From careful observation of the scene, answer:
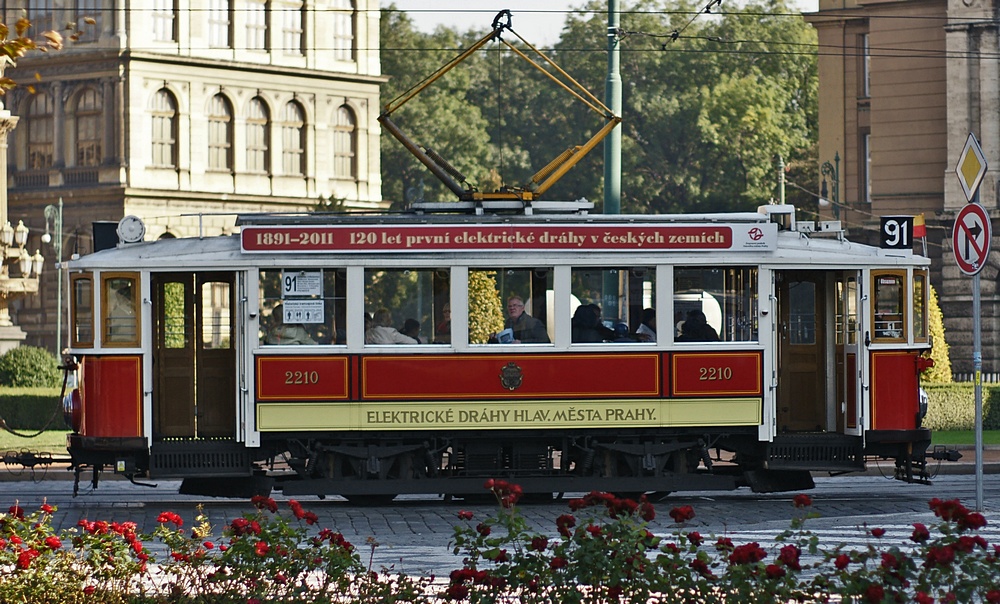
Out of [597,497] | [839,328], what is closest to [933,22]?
[839,328]

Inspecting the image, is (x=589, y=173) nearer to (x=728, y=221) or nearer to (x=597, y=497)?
(x=728, y=221)

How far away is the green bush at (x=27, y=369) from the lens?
4134 cm

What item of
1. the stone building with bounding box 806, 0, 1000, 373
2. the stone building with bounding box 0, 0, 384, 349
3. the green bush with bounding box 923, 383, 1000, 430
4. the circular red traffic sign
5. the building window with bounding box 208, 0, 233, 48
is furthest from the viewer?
the building window with bounding box 208, 0, 233, 48

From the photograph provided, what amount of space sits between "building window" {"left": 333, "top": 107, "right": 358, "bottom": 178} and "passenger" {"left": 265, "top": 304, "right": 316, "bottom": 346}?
5253 cm

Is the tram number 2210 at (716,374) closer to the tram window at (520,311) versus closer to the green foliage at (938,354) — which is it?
the tram window at (520,311)

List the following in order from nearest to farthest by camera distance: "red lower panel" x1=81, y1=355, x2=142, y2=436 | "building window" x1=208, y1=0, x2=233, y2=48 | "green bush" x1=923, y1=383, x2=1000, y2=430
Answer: "red lower panel" x1=81, y1=355, x2=142, y2=436
"green bush" x1=923, y1=383, x2=1000, y2=430
"building window" x1=208, y1=0, x2=233, y2=48

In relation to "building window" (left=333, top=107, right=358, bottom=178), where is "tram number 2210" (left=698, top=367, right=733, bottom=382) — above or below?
below

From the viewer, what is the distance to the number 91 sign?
62.5 feet

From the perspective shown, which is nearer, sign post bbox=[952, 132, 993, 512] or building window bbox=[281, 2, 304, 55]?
sign post bbox=[952, 132, 993, 512]

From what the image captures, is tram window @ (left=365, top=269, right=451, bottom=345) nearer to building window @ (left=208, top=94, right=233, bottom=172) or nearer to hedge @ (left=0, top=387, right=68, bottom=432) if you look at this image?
hedge @ (left=0, top=387, right=68, bottom=432)

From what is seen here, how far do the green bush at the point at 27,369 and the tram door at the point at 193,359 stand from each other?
23184 millimetres

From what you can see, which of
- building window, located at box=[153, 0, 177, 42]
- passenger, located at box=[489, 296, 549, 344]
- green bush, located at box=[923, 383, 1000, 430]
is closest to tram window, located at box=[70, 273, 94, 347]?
passenger, located at box=[489, 296, 549, 344]

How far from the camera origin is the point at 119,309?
59.9 feet

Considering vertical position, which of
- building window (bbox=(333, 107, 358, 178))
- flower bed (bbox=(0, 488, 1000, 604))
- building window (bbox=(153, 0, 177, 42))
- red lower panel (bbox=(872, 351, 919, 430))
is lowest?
flower bed (bbox=(0, 488, 1000, 604))
